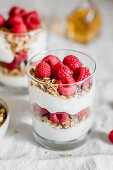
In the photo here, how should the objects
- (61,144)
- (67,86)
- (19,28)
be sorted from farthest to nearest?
(19,28), (61,144), (67,86)

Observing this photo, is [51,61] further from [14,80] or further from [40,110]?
[14,80]

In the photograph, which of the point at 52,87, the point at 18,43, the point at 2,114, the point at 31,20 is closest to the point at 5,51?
the point at 18,43

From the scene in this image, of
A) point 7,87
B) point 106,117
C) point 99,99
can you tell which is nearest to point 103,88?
point 99,99

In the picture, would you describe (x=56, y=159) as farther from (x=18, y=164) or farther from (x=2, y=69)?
(x=2, y=69)

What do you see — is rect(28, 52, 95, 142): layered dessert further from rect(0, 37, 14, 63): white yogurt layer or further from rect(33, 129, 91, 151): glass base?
rect(0, 37, 14, 63): white yogurt layer

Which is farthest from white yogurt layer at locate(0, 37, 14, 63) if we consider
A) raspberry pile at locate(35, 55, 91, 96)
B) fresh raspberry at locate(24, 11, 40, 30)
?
raspberry pile at locate(35, 55, 91, 96)
